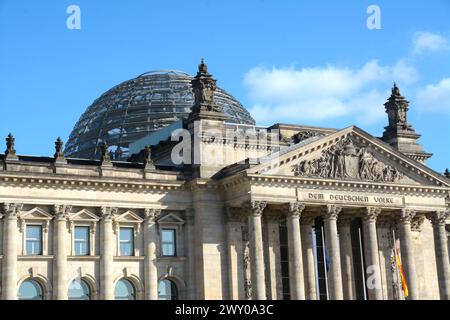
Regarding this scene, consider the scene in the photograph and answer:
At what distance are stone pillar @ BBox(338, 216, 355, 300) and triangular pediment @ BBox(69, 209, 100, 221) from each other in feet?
60.3

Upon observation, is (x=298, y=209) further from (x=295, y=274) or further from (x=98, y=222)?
(x=98, y=222)

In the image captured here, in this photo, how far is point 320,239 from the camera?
61.6 meters

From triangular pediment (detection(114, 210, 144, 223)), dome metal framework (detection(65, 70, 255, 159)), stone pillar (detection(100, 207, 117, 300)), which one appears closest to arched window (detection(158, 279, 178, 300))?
stone pillar (detection(100, 207, 117, 300))

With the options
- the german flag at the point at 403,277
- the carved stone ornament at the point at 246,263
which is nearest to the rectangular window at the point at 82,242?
the carved stone ornament at the point at 246,263

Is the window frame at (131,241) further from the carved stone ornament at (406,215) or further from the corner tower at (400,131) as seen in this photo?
the corner tower at (400,131)

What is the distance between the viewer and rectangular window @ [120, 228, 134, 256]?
54875 mm

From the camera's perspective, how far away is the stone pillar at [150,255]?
5450cm

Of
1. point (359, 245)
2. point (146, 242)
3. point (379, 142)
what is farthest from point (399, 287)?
point (146, 242)

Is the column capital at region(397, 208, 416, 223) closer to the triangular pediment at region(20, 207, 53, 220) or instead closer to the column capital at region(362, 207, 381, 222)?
the column capital at region(362, 207, 381, 222)

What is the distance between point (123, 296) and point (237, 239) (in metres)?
8.63

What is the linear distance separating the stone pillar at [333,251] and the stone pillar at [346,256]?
3.16 meters

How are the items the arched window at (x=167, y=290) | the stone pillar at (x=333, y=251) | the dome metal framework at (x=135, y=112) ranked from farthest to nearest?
the dome metal framework at (x=135, y=112) < the stone pillar at (x=333, y=251) < the arched window at (x=167, y=290)

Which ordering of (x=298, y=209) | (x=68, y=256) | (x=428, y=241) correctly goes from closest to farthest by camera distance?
(x=68, y=256), (x=298, y=209), (x=428, y=241)

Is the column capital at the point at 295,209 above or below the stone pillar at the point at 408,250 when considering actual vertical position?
above
